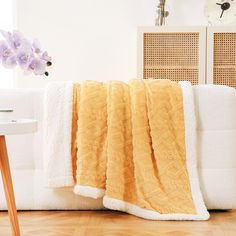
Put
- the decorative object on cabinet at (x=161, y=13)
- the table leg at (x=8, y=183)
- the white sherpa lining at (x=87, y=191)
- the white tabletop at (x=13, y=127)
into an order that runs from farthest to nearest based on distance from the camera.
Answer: the decorative object on cabinet at (x=161, y=13) < the white sherpa lining at (x=87, y=191) < the table leg at (x=8, y=183) < the white tabletop at (x=13, y=127)

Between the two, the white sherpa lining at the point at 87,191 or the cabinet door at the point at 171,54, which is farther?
the cabinet door at the point at 171,54

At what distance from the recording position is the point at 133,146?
7.30 feet

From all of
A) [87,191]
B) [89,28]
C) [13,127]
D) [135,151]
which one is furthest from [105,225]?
[89,28]

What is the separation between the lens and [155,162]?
7.39ft

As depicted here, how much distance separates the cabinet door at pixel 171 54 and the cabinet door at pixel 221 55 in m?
0.06

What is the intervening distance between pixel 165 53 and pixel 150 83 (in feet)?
6.17

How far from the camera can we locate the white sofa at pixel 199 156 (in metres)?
2.28

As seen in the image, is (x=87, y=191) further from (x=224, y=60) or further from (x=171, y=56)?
(x=224, y=60)

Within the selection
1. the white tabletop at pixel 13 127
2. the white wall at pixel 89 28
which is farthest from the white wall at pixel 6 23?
the white tabletop at pixel 13 127

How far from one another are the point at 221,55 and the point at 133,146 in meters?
2.14

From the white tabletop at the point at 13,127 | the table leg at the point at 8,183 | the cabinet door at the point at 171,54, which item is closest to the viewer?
the white tabletop at the point at 13,127

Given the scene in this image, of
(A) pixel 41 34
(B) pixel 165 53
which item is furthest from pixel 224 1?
(A) pixel 41 34

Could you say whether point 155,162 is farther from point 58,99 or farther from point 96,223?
point 58,99

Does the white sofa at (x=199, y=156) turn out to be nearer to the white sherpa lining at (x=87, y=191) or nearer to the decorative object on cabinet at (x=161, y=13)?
the white sherpa lining at (x=87, y=191)
